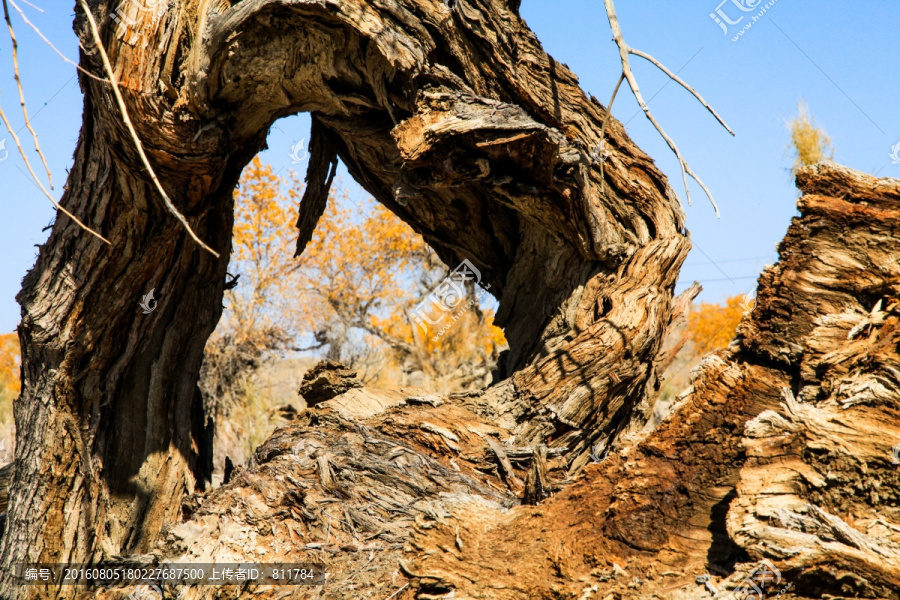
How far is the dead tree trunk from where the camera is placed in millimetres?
3178

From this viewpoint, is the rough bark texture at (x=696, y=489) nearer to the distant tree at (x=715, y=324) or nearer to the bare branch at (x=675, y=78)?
the bare branch at (x=675, y=78)

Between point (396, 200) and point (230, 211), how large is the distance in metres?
1.22

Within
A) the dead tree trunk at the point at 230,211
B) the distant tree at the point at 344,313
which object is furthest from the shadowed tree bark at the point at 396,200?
the distant tree at the point at 344,313

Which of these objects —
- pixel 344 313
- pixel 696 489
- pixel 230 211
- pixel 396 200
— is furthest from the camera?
pixel 344 313

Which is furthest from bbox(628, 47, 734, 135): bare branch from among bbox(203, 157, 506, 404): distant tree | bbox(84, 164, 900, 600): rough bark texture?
bbox(203, 157, 506, 404): distant tree

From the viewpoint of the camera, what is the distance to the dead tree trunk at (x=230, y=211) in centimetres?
318

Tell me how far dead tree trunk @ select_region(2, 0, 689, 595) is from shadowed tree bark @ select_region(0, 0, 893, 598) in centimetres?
1

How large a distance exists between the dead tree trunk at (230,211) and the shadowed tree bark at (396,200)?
1 centimetres

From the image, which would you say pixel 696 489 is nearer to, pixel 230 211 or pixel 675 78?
pixel 675 78

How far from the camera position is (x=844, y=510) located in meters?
1.72

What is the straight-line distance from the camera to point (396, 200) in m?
3.68

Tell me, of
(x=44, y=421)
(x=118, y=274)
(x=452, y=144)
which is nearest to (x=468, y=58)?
(x=452, y=144)

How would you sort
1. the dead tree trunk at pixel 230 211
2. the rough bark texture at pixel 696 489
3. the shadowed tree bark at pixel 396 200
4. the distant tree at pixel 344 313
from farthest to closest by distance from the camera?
the distant tree at pixel 344 313, the dead tree trunk at pixel 230 211, the shadowed tree bark at pixel 396 200, the rough bark texture at pixel 696 489

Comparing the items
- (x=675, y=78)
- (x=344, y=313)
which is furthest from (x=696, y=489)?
(x=344, y=313)
